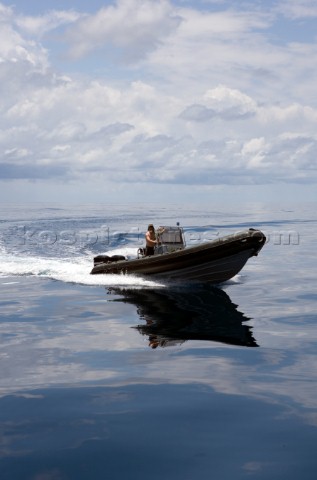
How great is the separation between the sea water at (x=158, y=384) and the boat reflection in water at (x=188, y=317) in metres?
0.05

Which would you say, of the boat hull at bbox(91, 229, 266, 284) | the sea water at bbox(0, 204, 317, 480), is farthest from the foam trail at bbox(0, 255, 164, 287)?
the sea water at bbox(0, 204, 317, 480)

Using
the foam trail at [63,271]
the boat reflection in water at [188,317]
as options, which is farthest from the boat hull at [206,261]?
the boat reflection in water at [188,317]

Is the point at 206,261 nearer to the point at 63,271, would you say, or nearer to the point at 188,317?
the point at 188,317

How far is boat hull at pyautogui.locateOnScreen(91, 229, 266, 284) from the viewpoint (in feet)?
69.3

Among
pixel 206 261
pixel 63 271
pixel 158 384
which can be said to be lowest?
pixel 158 384

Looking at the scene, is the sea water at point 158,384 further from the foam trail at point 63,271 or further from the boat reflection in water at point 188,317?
the foam trail at point 63,271

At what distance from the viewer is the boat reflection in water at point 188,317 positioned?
1325cm

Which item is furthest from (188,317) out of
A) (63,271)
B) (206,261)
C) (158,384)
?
(63,271)

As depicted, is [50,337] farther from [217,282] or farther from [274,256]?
[274,256]

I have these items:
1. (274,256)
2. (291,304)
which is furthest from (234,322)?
(274,256)

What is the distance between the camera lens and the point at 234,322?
15258mm

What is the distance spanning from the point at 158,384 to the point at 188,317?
6466 millimetres

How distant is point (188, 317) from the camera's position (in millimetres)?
15938

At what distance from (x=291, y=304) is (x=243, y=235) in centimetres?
380
